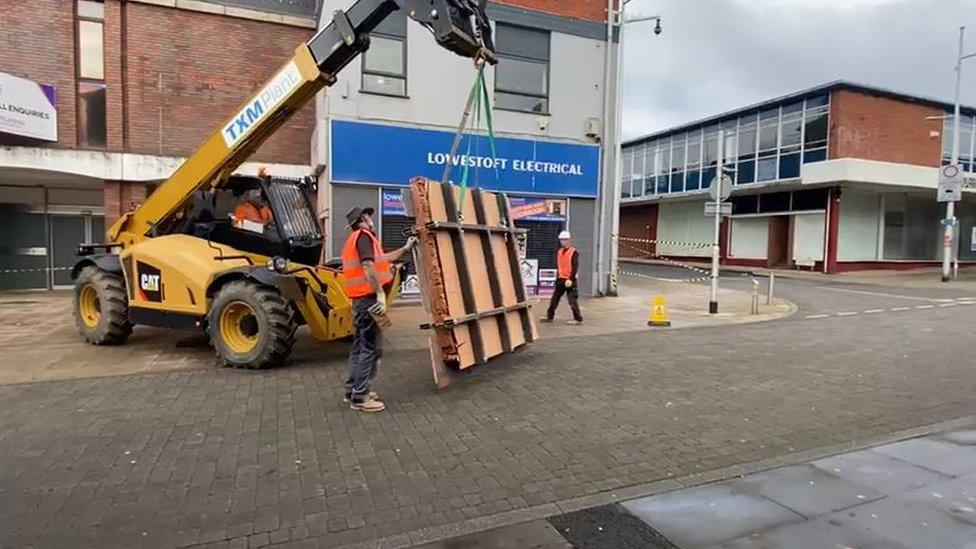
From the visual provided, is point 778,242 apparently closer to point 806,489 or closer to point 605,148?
point 605,148

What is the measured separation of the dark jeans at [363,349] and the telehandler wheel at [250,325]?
1878 mm

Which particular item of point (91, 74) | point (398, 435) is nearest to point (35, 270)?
point (91, 74)

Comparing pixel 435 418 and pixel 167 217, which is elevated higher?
pixel 167 217

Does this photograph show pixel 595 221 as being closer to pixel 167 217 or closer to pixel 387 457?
pixel 167 217

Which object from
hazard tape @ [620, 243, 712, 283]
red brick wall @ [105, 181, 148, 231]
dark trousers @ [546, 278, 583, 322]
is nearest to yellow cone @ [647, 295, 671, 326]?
dark trousers @ [546, 278, 583, 322]

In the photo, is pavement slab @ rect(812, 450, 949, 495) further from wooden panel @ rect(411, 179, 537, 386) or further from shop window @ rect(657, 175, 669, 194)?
shop window @ rect(657, 175, 669, 194)

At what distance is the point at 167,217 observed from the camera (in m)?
9.04

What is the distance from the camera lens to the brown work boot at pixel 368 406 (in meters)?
5.66

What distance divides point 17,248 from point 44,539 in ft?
56.6

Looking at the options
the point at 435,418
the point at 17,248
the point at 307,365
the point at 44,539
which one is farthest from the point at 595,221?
the point at 17,248

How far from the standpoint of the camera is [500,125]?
569 inches

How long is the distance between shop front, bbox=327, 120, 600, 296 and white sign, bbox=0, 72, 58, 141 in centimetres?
735

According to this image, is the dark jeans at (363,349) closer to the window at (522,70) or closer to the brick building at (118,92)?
the window at (522,70)

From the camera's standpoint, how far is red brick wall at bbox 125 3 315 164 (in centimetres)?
1538
